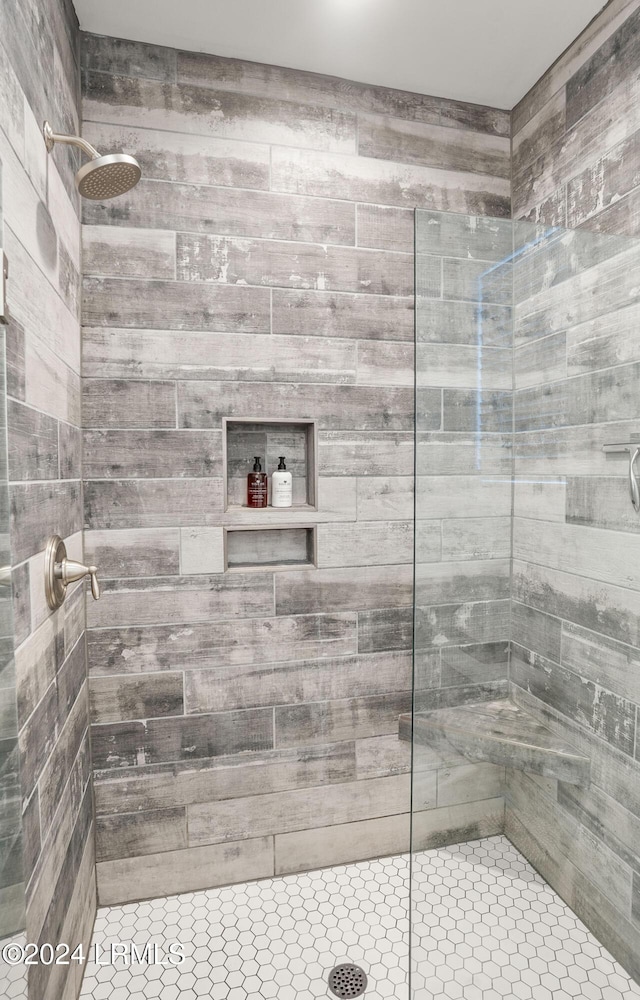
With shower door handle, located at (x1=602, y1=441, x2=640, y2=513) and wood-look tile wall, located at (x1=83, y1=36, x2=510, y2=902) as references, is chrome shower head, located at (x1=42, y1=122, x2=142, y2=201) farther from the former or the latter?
shower door handle, located at (x1=602, y1=441, x2=640, y2=513)

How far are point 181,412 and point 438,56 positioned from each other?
1322 mm

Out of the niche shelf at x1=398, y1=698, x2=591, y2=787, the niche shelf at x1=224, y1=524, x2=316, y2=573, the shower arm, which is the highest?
the shower arm

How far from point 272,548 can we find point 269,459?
294 millimetres

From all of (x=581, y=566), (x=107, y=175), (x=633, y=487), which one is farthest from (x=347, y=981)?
(x=107, y=175)

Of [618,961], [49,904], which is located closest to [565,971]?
[618,961]

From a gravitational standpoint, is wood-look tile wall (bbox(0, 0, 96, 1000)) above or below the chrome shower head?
below

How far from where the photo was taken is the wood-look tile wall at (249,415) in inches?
65.4

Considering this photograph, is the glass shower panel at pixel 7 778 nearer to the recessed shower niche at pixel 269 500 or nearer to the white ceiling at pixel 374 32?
the recessed shower niche at pixel 269 500

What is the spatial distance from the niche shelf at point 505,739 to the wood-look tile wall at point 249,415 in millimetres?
687

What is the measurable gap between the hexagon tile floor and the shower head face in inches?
62.1

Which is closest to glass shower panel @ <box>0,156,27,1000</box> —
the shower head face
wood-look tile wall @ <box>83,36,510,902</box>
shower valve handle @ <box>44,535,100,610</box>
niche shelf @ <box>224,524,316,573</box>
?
shower valve handle @ <box>44,535,100,610</box>

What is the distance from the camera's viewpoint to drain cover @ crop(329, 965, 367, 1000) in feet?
4.67

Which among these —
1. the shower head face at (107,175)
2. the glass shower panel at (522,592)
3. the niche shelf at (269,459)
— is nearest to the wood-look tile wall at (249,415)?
the niche shelf at (269,459)

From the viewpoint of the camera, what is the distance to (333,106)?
1.79 meters
